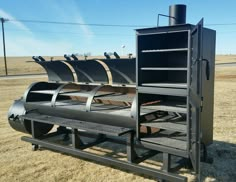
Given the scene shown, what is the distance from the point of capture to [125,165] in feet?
13.3

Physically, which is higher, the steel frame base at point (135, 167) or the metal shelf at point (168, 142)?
the metal shelf at point (168, 142)

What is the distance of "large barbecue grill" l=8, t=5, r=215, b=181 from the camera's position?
333 cm

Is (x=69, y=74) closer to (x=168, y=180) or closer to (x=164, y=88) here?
(x=164, y=88)

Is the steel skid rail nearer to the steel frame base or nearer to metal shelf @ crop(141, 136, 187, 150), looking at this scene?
the steel frame base

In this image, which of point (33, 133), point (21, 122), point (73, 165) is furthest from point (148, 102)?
point (21, 122)

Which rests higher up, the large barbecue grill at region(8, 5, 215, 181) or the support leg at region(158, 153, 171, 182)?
the large barbecue grill at region(8, 5, 215, 181)

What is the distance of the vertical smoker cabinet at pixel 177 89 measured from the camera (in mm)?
3164

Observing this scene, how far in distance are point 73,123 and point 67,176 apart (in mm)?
904

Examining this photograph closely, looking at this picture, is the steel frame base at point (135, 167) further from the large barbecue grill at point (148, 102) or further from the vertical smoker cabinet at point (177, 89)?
the vertical smoker cabinet at point (177, 89)

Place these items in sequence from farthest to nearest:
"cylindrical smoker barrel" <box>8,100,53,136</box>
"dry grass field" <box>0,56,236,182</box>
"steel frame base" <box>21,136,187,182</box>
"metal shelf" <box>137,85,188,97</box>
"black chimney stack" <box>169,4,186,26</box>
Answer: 1. "cylindrical smoker barrel" <box>8,100,53,136</box>
2. "black chimney stack" <box>169,4,186,26</box>
3. "dry grass field" <box>0,56,236,182</box>
4. "steel frame base" <box>21,136,187,182</box>
5. "metal shelf" <box>137,85,188,97</box>

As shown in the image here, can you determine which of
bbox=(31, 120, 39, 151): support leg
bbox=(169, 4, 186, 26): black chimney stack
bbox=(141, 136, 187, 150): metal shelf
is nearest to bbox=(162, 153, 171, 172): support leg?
bbox=(141, 136, 187, 150): metal shelf

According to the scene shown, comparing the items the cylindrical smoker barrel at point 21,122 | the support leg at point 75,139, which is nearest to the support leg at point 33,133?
the cylindrical smoker barrel at point 21,122

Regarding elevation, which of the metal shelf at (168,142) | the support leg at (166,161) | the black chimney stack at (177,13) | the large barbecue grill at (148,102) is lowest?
the support leg at (166,161)

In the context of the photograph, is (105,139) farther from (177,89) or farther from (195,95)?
(195,95)
